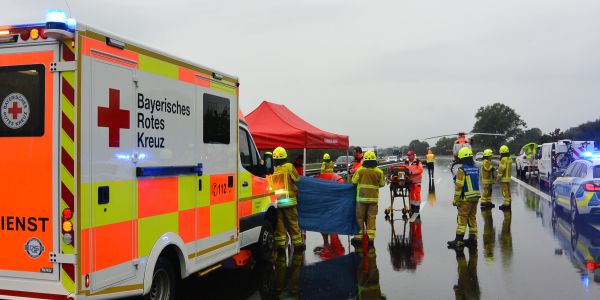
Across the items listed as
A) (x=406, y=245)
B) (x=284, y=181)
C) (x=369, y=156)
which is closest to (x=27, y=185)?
(x=284, y=181)

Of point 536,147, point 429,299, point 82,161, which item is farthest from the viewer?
point 536,147

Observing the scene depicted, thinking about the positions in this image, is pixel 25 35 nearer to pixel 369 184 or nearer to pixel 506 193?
pixel 369 184

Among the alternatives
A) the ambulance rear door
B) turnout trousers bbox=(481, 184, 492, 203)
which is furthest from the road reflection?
the ambulance rear door

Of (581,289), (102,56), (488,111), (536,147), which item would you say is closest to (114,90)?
(102,56)

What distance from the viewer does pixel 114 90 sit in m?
4.51

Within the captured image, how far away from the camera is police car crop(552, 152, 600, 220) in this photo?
428 inches

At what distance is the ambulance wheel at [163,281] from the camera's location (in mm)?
5215

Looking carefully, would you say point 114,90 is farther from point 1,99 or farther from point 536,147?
point 536,147

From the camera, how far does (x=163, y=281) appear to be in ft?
17.5

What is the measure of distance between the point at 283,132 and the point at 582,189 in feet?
22.3

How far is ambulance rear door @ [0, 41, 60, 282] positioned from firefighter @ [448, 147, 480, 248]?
7.34 meters

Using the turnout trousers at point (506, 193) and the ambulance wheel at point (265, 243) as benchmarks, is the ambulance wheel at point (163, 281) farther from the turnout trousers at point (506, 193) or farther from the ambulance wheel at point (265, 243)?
the turnout trousers at point (506, 193)

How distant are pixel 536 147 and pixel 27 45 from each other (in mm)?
29477

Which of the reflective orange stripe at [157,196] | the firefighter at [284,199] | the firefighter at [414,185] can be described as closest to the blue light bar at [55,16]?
the reflective orange stripe at [157,196]
